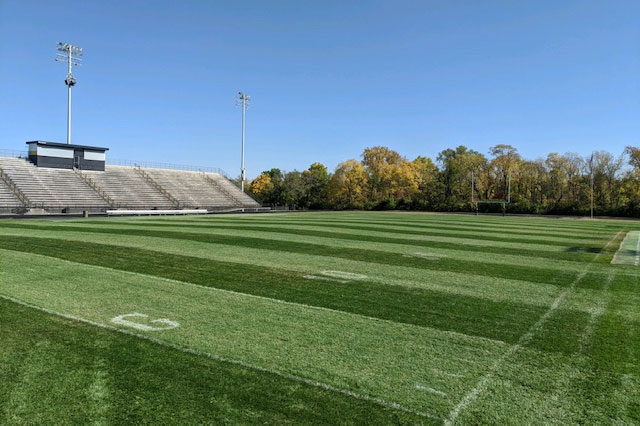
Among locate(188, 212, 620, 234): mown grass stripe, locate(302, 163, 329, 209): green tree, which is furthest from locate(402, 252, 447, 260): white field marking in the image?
locate(302, 163, 329, 209): green tree

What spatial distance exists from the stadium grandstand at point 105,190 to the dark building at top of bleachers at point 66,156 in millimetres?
106

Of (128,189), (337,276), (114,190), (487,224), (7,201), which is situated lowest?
(337,276)

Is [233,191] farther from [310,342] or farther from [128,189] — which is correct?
[310,342]

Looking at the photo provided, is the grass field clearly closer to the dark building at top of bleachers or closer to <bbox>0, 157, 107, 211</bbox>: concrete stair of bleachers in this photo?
<bbox>0, 157, 107, 211</bbox>: concrete stair of bleachers

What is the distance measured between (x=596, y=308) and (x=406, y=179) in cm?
5911

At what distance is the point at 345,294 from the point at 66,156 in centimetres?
4756

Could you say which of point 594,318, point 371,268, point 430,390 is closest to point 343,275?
point 371,268

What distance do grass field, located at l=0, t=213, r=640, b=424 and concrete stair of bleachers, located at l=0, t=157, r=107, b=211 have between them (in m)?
32.0

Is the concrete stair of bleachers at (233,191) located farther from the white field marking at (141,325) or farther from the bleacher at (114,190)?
the white field marking at (141,325)

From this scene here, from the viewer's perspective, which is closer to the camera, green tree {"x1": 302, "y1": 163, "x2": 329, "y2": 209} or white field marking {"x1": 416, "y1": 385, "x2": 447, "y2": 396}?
white field marking {"x1": 416, "y1": 385, "x2": 447, "y2": 396}

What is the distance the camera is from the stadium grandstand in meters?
38.5

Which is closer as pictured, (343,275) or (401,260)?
(343,275)

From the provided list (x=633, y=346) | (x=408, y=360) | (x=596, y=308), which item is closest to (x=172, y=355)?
(x=408, y=360)

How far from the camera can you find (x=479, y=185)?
64125mm
